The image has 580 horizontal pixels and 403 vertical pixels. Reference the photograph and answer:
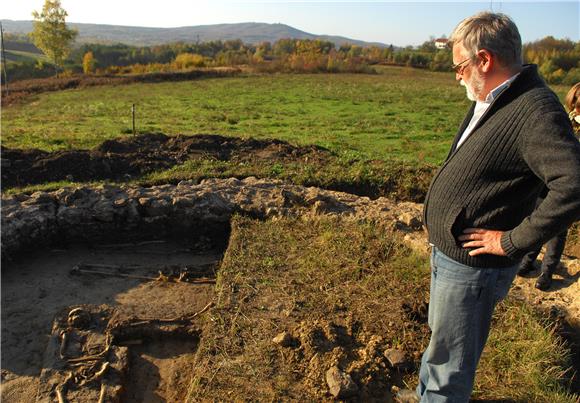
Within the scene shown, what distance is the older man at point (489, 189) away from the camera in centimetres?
234

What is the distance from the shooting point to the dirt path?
15.8 ft

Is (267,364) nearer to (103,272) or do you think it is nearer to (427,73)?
(103,272)

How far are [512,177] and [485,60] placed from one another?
0.67m

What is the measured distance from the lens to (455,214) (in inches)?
109

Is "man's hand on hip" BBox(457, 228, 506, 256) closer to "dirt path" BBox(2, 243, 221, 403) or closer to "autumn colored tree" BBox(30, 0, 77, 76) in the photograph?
"dirt path" BBox(2, 243, 221, 403)

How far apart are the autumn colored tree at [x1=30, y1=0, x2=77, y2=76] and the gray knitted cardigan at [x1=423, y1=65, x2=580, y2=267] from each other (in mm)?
45146

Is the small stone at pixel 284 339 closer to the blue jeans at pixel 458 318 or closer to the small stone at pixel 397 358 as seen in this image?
the small stone at pixel 397 358

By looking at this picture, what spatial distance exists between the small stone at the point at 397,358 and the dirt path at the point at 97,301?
2.13 m

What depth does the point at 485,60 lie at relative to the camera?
101 inches

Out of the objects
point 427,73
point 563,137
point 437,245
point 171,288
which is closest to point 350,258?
point 171,288

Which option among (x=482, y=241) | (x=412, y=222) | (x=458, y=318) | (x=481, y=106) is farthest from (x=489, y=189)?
(x=412, y=222)

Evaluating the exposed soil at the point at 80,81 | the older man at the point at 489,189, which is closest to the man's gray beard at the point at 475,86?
the older man at the point at 489,189

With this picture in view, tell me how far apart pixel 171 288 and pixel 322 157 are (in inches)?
217

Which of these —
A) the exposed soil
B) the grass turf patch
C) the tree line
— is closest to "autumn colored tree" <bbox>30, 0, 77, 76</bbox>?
the tree line
